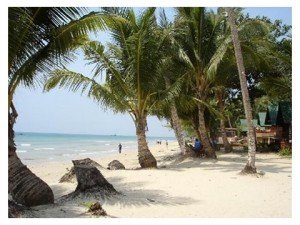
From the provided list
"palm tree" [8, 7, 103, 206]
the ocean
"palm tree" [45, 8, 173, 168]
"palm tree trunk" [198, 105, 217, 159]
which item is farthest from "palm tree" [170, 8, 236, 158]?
the ocean

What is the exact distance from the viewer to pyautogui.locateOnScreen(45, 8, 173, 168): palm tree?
1177cm

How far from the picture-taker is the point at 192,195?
782 cm

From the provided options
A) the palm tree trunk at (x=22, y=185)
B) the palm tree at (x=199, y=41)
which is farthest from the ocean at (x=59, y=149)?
the palm tree trunk at (x=22, y=185)

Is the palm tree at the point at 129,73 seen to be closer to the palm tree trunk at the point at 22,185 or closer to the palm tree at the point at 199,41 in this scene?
the palm tree at the point at 199,41

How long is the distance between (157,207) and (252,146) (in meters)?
4.86

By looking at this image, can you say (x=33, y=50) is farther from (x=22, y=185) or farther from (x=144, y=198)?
(x=144, y=198)

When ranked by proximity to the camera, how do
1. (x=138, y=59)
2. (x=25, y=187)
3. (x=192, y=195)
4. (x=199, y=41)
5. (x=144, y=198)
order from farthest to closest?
(x=199, y=41) < (x=138, y=59) < (x=192, y=195) < (x=144, y=198) < (x=25, y=187)

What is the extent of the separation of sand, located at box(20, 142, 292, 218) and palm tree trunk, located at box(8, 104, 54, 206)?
26 cm

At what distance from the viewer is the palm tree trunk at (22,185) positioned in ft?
21.7

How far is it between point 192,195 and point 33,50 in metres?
4.26

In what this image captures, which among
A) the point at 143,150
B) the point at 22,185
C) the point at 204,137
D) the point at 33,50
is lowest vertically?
the point at 22,185

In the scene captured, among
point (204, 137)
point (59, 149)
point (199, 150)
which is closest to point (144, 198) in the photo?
point (204, 137)

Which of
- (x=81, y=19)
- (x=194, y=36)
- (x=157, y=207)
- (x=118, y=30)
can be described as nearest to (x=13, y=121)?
(x=81, y=19)
